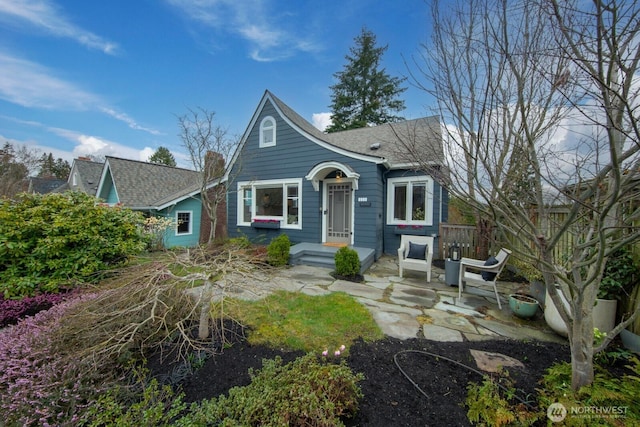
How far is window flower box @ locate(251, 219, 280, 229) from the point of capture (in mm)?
8938

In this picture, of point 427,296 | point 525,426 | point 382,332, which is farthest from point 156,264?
point 427,296

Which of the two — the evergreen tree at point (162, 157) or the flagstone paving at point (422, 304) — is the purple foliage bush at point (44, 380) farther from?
the evergreen tree at point (162, 157)

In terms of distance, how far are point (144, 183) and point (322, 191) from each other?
11.8 m

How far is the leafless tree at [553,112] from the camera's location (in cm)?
138

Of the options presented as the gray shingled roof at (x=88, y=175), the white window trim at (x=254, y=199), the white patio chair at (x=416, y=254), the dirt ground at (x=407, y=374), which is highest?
the gray shingled roof at (x=88, y=175)

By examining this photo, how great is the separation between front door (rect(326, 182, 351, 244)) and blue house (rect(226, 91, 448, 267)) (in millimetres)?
36

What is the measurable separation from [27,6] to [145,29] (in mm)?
2437

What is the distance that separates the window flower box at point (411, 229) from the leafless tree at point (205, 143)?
22.8ft

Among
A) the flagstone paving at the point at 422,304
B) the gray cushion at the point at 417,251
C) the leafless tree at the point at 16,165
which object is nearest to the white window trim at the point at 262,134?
the flagstone paving at the point at 422,304

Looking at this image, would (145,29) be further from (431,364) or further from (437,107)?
(431,364)

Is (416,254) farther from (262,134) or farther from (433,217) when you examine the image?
(262,134)

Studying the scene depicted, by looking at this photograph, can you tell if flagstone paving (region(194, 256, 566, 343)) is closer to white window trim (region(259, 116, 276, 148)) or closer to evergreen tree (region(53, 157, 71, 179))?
white window trim (region(259, 116, 276, 148))

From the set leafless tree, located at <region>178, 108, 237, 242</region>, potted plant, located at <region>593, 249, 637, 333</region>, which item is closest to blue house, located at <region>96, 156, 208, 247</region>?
leafless tree, located at <region>178, 108, 237, 242</region>

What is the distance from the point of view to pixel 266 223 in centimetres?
909
